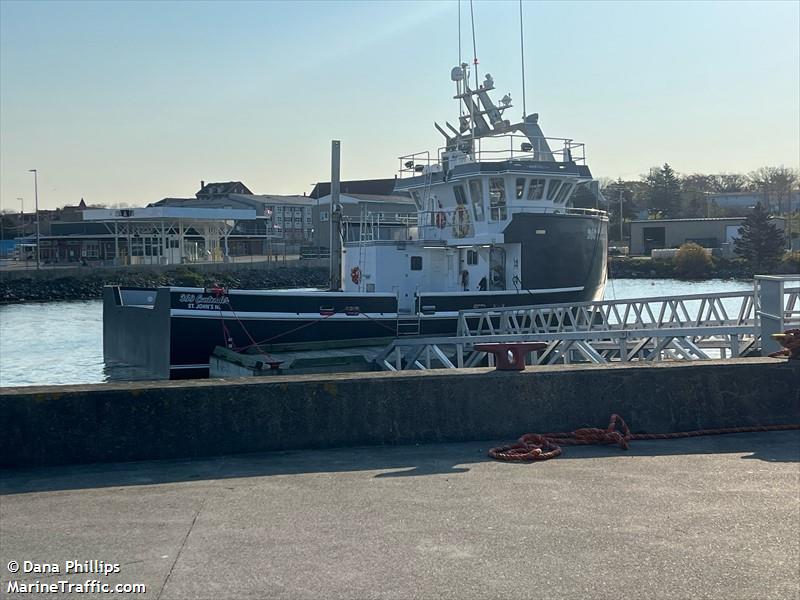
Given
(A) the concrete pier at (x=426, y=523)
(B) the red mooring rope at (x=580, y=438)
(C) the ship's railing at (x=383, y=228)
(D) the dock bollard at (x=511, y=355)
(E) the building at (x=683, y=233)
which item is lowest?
A: (A) the concrete pier at (x=426, y=523)

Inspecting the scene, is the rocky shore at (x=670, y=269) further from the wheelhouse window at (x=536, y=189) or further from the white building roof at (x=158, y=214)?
the wheelhouse window at (x=536, y=189)

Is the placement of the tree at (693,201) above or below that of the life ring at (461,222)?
above

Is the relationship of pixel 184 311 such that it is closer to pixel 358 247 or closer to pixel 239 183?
pixel 358 247

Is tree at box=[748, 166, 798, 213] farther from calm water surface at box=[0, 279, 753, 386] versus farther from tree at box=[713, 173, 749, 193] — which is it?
calm water surface at box=[0, 279, 753, 386]

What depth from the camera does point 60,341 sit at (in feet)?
128

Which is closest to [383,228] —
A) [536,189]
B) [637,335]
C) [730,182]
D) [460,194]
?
[460,194]

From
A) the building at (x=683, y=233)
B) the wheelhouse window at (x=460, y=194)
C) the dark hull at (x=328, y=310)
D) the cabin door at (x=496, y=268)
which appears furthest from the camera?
the building at (x=683, y=233)

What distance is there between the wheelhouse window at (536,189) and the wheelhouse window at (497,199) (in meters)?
0.82

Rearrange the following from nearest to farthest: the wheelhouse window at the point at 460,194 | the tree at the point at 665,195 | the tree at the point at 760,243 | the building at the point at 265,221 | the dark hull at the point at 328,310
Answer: the dark hull at the point at 328,310 < the wheelhouse window at the point at 460,194 < the tree at the point at 760,243 < the building at the point at 265,221 < the tree at the point at 665,195

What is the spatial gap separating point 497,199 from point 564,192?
219cm

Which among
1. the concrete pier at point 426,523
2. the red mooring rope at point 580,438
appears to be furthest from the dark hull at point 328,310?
the concrete pier at point 426,523

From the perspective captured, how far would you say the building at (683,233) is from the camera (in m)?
89.1

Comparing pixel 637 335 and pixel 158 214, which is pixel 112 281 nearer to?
pixel 158 214

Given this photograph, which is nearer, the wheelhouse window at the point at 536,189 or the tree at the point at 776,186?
the wheelhouse window at the point at 536,189
